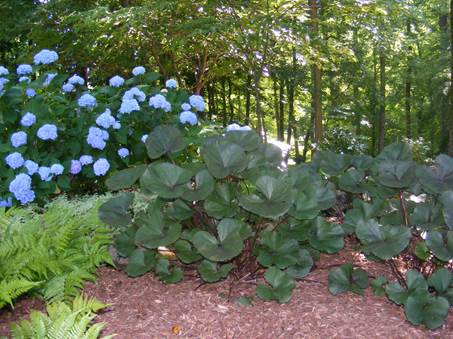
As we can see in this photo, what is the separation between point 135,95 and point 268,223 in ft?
6.34

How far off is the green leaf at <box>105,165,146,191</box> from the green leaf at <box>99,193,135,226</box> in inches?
3.1

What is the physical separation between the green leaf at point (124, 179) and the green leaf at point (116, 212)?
0.08m

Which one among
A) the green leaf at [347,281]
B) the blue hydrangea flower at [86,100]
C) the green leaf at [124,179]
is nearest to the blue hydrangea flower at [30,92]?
the blue hydrangea flower at [86,100]

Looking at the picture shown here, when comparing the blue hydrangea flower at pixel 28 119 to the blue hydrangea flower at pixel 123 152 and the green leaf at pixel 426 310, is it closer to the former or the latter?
the blue hydrangea flower at pixel 123 152

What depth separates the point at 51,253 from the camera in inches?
103

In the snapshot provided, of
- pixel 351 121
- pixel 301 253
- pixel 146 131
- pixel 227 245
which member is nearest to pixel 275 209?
pixel 227 245

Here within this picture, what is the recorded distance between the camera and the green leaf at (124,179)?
2.73m

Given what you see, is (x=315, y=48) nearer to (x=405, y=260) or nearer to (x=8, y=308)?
(x=405, y=260)

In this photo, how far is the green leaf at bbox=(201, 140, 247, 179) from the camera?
2551 millimetres

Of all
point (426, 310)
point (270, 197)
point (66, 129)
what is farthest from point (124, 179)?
point (426, 310)

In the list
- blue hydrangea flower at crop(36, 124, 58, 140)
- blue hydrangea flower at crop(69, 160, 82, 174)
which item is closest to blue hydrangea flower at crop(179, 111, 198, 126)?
blue hydrangea flower at crop(69, 160, 82, 174)

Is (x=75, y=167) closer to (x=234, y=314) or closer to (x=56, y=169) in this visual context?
(x=56, y=169)

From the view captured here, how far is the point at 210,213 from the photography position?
257 cm

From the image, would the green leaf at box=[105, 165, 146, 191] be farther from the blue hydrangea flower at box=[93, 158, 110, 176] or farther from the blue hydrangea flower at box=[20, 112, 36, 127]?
the blue hydrangea flower at box=[20, 112, 36, 127]
